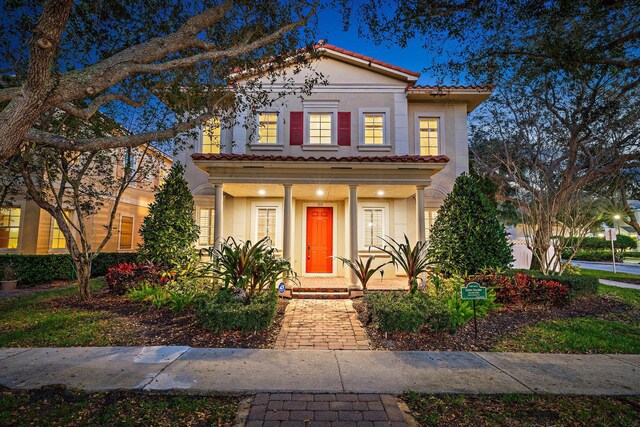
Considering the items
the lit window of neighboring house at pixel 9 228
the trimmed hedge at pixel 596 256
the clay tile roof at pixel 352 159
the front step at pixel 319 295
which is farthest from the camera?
the trimmed hedge at pixel 596 256

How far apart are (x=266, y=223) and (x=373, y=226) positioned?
3761 mm

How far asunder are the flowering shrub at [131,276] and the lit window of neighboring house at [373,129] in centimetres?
761

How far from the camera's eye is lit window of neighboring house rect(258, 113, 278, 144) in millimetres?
10953

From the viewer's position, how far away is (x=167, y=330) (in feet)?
18.5

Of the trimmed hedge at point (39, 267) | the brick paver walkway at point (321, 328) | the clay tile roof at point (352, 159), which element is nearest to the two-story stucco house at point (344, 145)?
the clay tile roof at point (352, 159)

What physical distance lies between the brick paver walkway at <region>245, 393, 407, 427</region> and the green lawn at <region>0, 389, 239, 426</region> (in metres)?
0.31

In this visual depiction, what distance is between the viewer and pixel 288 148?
35.7ft

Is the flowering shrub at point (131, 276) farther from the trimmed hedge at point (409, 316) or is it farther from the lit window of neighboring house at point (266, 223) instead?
the trimmed hedge at point (409, 316)

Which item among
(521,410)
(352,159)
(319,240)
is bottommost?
(521,410)

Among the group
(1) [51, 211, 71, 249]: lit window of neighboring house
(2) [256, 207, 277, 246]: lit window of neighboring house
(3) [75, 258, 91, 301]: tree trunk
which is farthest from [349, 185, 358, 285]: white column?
(1) [51, 211, 71, 249]: lit window of neighboring house

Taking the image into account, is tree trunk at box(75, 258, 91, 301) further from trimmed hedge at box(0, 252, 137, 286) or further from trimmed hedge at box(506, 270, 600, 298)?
trimmed hedge at box(506, 270, 600, 298)

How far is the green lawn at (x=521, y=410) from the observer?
117 inches

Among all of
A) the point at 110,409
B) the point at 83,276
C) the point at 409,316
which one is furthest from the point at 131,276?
the point at 409,316

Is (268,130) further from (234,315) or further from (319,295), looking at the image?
(234,315)
